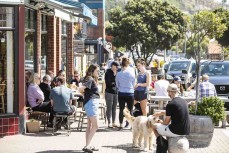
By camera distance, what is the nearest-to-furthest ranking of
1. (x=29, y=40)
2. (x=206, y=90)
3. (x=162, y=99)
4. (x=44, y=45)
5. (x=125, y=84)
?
(x=125, y=84) < (x=162, y=99) < (x=206, y=90) < (x=29, y=40) < (x=44, y=45)

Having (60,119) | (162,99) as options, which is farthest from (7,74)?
(162,99)

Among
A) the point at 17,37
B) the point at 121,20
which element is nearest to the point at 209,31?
the point at 17,37

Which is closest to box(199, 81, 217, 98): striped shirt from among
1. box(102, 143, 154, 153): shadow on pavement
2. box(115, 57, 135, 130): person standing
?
box(115, 57, 135, 130): person standing

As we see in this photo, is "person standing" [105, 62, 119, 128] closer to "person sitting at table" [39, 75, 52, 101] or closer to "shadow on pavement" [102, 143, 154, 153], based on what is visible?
"person sitting at table" [39, 75, 52, 101]

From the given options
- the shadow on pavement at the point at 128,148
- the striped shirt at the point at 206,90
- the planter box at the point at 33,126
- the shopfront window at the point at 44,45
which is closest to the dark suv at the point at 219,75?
the striped shirt at the point at 206,90

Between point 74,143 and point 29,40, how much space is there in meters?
5.70

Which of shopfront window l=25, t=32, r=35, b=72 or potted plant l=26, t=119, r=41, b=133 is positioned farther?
shopfront window l=25, t=32, r=35, b=72

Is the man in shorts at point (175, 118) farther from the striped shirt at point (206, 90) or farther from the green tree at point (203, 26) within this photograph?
the striped shirt at point (206, 90)

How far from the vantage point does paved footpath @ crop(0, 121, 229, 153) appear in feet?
36.6

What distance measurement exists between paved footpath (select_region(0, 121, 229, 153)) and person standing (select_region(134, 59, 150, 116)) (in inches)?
32.9

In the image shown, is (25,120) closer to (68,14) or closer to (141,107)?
(141,107)

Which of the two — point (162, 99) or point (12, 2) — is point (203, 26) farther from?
point (12, 2)

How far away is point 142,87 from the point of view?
1423 cm

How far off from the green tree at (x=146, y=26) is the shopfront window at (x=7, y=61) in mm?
37712
